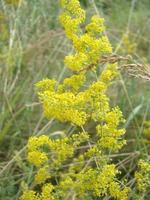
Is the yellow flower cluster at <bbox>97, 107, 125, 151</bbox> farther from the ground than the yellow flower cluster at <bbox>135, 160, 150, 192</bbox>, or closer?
farther from the ground

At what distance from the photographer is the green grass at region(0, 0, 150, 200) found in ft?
6.33

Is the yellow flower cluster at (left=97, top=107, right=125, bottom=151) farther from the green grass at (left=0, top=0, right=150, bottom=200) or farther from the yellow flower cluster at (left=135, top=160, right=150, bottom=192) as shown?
the green grass at (left=0, top=0, right=150, bottom=200)

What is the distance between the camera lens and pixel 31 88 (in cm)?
238

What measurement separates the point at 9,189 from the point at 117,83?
0.92 m

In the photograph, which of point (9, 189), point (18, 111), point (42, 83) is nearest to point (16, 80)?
point (18, 111)

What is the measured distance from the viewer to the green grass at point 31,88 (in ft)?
6.33

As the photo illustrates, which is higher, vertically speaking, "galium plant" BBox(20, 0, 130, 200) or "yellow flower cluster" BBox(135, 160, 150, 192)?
"galium plant" BBox(20, 0, 130, 200)

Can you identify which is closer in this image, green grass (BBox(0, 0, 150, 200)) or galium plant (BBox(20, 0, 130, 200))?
galium plant (BBox(20, 0, 130, 200))

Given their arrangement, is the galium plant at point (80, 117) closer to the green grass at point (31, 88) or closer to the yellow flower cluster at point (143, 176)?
the yellow flower cluster at point (143, 176)

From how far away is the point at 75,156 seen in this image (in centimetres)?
204

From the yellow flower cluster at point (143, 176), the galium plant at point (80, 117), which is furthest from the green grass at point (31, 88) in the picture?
the yellow flower cluster at point (143, 176)

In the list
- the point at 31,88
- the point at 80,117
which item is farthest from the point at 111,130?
the point at 31,88

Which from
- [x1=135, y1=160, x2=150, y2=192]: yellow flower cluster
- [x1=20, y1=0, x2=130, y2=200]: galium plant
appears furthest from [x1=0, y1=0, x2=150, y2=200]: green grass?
[x1=135, y1=160, x2=150, y2=192]: yellow flower cluster

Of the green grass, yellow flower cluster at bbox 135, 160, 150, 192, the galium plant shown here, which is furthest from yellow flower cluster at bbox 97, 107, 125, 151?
the green grass
